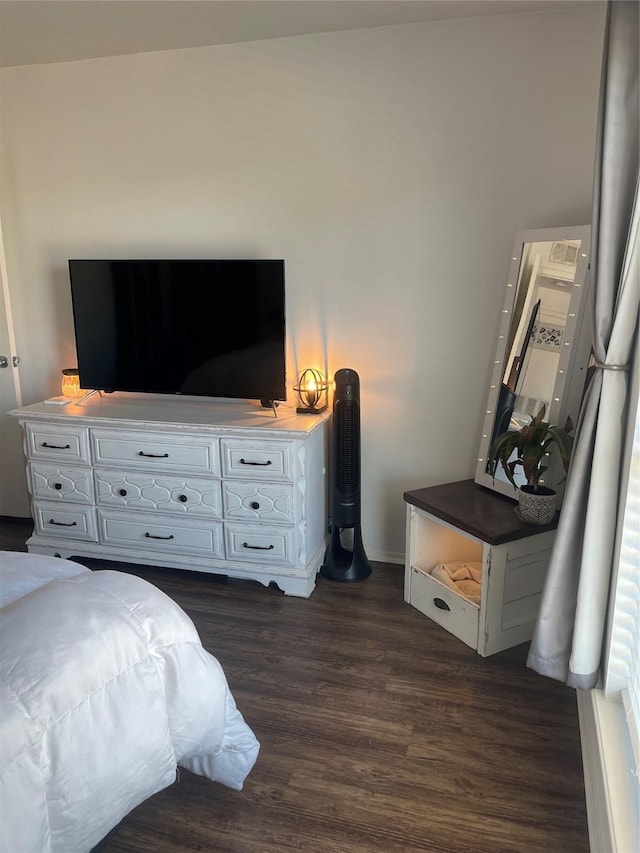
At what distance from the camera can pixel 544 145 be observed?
108 inches

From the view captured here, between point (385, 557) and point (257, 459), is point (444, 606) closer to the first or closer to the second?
point (385, 557)

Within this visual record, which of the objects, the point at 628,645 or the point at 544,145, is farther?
the point at 544,145

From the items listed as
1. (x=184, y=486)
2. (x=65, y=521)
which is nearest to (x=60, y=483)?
(x=65, y=521)

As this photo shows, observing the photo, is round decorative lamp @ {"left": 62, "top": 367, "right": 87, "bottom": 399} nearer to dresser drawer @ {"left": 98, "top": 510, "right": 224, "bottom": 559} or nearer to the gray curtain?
dresser drawer @ {"left": 98, "top": 510, "right": 224, "bottom": 559}

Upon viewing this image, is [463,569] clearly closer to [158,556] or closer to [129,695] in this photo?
[158,556]

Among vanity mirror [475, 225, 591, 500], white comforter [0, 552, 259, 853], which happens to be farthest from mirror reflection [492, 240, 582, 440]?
Result: white comforter [0, 552, 259, 853]

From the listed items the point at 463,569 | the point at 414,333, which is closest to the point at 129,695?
the point at 463,569

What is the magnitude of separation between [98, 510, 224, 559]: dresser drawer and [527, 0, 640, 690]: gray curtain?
62.4 inches

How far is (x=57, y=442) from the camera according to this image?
3195 millimetres

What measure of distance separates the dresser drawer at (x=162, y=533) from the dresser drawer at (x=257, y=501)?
5.1 inches

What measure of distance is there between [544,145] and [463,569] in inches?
72.8

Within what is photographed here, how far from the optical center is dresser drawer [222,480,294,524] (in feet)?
9.61

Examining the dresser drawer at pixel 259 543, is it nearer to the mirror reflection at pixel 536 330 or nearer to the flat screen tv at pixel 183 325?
the flat screen tv at pixel 183 325

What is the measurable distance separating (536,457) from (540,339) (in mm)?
537
